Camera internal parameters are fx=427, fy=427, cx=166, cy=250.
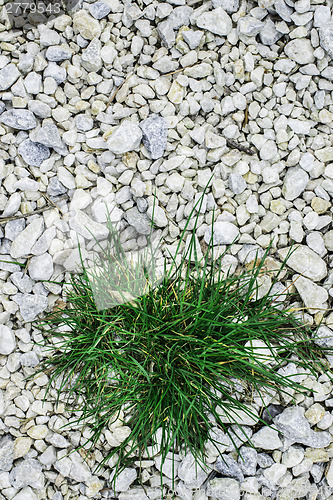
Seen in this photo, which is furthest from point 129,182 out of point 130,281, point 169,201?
point 130,281

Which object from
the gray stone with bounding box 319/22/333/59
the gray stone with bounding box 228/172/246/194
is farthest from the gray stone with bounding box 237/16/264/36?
the gray stone with bounding box 228/172/246/194

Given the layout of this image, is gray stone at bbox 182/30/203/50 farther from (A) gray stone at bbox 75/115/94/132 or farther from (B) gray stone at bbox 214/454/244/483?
(B) gray stone at bbox 214/454/244/483

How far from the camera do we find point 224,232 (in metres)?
1.92

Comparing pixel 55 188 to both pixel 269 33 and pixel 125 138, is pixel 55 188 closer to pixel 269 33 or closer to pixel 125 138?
pixel 125 138

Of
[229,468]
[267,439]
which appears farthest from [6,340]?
[267,439]

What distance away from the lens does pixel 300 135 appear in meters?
1.95

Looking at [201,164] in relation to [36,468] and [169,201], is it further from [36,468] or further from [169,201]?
[36,468]

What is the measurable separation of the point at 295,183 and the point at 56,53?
125 centimetres

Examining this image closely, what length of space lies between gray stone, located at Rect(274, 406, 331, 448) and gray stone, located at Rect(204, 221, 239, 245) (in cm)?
79

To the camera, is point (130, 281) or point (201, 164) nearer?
point (130, 281)

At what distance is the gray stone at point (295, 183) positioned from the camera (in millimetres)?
1921

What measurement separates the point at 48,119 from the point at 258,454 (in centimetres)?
178

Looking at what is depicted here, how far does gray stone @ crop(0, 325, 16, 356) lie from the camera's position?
76.9 inches

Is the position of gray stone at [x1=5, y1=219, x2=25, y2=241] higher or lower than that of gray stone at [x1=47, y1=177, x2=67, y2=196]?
lower
